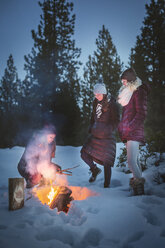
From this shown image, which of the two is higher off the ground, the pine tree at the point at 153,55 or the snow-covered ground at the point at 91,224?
the pine tree at the point at 153,55

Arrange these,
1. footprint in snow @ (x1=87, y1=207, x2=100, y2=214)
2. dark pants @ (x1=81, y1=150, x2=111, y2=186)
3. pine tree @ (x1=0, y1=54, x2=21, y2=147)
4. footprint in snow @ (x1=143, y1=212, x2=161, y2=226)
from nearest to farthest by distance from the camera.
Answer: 1. footprint in snow @ (x1=143, y1=212, x2=161, y2=226)
2. footprint in snow @ (x1=87, y1=207, x2=100, y2=214)
3. dark pants @ (x1=81, y1=150, x2=111, y2=186)
4. pine tree @ (x1=0, y1=54, x2=21, y2=147)

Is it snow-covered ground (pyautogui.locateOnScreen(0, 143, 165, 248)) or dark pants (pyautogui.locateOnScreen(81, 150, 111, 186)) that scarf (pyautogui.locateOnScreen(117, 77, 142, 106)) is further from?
snow-covered ground (pyautogui.locateOnScreen(0, 143, 165, 248))

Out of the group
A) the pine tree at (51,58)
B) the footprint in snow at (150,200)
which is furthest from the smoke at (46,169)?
the pine tree at (51,58)

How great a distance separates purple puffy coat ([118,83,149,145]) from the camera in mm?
2926

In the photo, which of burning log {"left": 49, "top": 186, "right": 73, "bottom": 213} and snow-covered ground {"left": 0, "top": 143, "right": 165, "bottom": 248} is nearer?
snow-covered ground {"left": 0, "top": 143, "right": 165, "bottom": 248}

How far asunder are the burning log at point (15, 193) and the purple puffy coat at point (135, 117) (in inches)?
74.6

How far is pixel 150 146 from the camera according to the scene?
443 cm

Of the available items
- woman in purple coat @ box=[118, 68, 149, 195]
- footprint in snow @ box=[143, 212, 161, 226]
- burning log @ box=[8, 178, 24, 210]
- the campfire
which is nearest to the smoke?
the campfire

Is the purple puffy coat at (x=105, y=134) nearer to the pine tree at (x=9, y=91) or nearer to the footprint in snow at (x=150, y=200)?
the footprint in snow at (x=150, y=200)

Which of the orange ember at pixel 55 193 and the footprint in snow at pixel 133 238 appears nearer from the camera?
the footprint in snow at pixel 133 238

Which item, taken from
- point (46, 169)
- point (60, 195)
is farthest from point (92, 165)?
point (60, 195)

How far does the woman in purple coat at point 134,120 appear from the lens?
2889 millimetres

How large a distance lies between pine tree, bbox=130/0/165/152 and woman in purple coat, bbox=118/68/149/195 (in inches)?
440

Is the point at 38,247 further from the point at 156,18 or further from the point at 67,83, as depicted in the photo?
the point at 156,18
